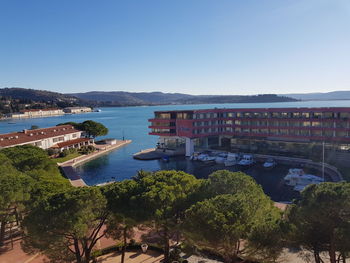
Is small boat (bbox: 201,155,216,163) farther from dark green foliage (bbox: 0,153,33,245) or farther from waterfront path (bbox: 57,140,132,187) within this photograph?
dark green foliage (bbox: 0,153,33,245)

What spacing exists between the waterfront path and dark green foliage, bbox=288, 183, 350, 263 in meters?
37.9

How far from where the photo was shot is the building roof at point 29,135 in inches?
2477

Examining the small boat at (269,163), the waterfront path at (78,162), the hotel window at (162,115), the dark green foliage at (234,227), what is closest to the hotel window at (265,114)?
the small boat at (269,163)

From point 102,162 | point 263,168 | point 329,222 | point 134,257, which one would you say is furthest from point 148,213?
point 102,162

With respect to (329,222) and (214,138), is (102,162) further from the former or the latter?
(329,222)

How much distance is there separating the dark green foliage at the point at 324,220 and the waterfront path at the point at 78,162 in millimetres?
37935

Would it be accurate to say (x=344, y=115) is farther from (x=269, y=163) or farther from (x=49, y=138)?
(x=49, y=138)

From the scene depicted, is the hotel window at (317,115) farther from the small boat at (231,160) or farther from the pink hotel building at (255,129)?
the small boat at (231,160)

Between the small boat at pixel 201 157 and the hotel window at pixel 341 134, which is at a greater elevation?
the hotel window at pixel 341 134

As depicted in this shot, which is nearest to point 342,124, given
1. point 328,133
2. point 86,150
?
point 328,133

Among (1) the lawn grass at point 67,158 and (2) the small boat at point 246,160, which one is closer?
(2) the small boat at point 246,160

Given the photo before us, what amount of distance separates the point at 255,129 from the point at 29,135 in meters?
59.0

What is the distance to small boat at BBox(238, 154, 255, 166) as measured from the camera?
5604 cm

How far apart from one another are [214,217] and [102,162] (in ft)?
175
